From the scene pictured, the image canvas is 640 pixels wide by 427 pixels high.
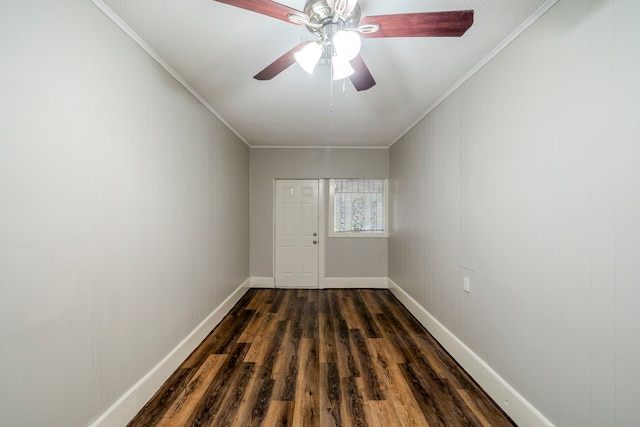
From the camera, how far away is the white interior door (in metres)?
4.72

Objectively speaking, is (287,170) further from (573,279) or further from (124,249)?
(573,279)

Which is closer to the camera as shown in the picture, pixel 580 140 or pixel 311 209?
pixel 580 140

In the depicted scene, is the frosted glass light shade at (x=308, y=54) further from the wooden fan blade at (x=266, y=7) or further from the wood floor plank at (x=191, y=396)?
the wood floor plank at (x=191, y=396)

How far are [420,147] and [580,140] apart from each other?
202 cm

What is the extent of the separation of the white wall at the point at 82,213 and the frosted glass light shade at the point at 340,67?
1.32m

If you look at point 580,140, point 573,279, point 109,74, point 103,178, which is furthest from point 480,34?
point 103,178

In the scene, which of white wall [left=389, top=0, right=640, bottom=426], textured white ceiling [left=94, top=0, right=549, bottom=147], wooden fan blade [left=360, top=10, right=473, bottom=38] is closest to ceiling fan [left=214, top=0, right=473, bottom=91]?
wooden fan blade [left=360, top=10, right=473, bottom=38]

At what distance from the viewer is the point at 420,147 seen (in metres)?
3.27

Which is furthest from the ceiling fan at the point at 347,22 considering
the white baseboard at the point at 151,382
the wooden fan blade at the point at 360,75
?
the white baseboard at the point at 151,382

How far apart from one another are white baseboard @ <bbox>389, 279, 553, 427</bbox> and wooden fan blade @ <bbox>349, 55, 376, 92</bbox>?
2237mm

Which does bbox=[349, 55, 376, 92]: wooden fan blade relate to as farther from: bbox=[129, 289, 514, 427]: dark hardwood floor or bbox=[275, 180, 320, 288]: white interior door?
bbox=[275, 180, 320, 288]: white interior door

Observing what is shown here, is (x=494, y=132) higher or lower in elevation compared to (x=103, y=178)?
higher

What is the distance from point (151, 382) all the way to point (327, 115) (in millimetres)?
2988

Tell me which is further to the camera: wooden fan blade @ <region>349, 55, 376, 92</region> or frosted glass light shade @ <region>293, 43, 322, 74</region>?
wooden fan blade @ <region>349, 55, 376, 92</region>
